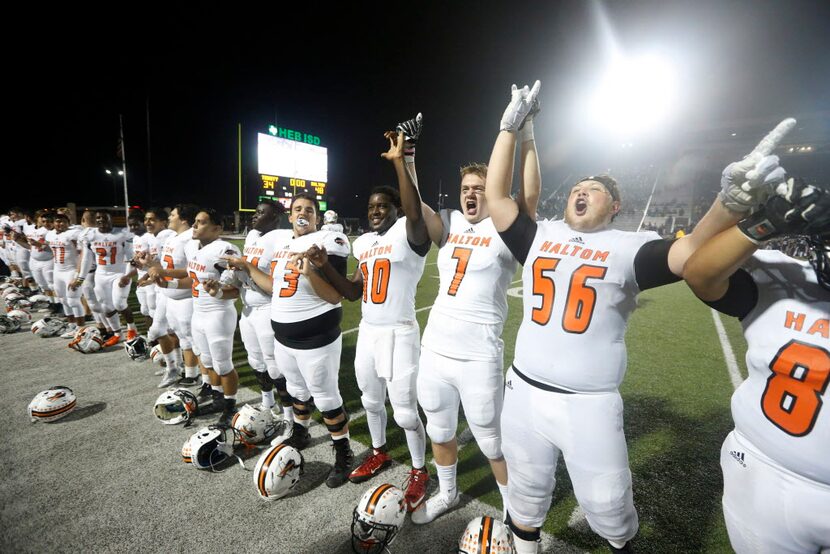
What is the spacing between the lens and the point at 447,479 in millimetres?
2998

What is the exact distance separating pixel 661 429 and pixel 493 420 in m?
2.87

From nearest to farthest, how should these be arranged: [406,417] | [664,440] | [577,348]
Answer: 1. [577,348]
2. [406,417]
3. [664,440]

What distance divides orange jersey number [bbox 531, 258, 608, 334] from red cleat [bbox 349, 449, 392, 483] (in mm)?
2173

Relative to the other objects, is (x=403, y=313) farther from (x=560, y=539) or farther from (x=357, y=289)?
(x=560, y=539)

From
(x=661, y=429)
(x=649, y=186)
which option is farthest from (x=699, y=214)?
(x=661, y=429)

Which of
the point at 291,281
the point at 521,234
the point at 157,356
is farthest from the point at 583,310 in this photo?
the point at 157,356

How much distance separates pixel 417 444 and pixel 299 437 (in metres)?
1.41

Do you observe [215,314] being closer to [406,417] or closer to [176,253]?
[176,253]

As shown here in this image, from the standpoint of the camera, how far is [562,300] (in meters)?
2.10

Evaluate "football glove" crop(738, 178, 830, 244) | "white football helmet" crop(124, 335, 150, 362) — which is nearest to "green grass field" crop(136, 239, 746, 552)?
"white football helmet" crop(124, 335, 150, 362)

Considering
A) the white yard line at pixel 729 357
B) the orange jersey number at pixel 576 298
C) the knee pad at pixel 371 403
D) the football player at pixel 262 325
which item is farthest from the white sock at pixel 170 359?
the white yard line at pixel 729 357

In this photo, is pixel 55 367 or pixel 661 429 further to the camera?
pixel 55 367

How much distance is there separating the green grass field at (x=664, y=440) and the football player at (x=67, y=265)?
3586 millimetres

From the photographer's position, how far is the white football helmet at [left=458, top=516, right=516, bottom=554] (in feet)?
7.67
